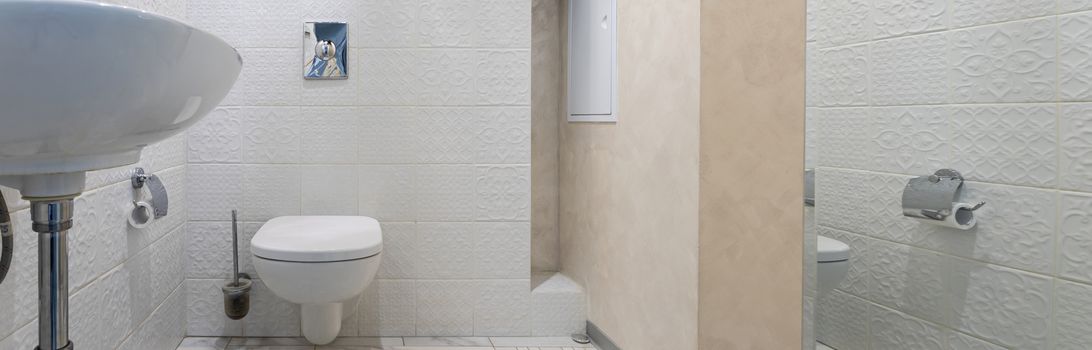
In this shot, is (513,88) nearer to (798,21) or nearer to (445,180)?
(445,180)

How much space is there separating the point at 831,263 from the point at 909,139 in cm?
24

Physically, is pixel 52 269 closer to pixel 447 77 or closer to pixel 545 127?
pixel 447 77

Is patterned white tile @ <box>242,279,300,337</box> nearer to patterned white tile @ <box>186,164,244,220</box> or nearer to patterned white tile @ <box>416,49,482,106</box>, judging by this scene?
patterned white tile @ <box>186,164,244,220</box>

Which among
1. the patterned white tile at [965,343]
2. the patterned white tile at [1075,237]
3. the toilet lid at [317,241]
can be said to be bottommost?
the toilet lid at [317,241]

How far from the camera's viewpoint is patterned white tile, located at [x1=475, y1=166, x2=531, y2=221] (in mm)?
2592

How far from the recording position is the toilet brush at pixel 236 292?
2410mm

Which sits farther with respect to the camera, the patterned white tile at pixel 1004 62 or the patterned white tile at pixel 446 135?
the patterned white tile at pixel 446 135

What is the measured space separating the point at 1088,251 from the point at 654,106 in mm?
1544

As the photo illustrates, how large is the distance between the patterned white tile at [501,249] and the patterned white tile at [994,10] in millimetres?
2082

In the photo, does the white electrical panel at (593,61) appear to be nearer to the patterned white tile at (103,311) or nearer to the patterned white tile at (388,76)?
Answer: the patterned white tile at (388,76)

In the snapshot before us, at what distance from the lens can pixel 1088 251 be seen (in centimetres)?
48

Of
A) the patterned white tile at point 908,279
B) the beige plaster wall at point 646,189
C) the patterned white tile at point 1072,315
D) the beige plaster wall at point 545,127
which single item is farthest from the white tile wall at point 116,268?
the patterned white tile at point 1072,315

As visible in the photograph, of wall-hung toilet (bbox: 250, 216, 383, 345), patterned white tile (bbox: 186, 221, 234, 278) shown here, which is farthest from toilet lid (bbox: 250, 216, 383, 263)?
patterned white tile (bbox: 186, 221, 234, 278)

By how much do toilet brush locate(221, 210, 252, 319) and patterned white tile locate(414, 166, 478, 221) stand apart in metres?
0.62
